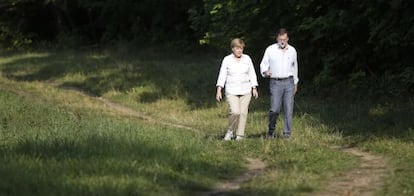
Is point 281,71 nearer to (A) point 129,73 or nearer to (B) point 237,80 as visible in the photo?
(B) point 237,80

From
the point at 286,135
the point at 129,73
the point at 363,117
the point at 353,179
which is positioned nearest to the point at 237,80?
the point at 286,135

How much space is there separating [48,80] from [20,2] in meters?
22.9

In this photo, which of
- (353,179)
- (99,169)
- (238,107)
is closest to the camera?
(99,169)

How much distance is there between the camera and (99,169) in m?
9.49

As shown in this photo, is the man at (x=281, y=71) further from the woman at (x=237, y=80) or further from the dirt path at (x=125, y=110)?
the dirt path at (x=125, y=110)

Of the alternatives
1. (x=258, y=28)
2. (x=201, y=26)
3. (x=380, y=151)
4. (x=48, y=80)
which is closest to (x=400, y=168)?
(x=380, y=151)

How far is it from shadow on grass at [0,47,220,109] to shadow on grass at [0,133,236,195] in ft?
33.3

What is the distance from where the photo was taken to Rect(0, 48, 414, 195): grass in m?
9.01

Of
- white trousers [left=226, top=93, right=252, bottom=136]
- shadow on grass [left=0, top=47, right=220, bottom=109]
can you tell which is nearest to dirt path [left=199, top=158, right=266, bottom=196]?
white trousers [left=226, top=93, right=252, bottom=136]

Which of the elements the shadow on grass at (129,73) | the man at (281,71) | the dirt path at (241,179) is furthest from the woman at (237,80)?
the shadow on grass at (129,73)

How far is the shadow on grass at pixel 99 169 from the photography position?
846 cm

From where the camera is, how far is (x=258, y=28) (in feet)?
76.3

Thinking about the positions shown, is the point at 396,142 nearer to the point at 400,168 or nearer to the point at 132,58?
the point at 400,168

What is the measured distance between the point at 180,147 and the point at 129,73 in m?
18.2
